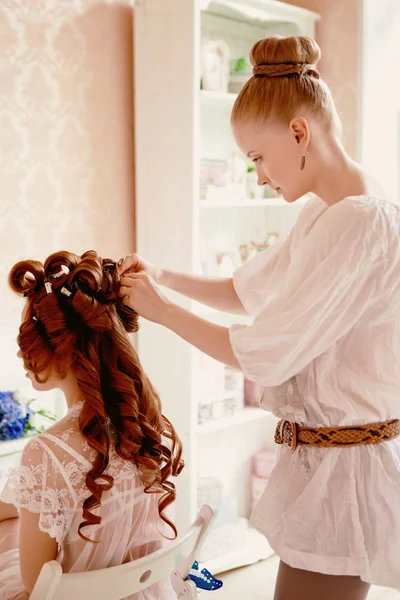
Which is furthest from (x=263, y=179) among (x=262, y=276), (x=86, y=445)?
(x=86, y=445)

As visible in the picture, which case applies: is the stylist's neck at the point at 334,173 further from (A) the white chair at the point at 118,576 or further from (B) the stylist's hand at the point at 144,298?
(A) the white chair at the point at 118,576

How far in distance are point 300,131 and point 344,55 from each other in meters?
1.85

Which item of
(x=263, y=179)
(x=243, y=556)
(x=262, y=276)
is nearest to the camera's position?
(x=263, y=179)

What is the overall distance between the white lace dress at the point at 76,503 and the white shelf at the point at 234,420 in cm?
136

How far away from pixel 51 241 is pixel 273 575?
150 cm

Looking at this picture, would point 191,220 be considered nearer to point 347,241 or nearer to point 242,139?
point 242,139

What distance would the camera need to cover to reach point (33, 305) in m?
1.55

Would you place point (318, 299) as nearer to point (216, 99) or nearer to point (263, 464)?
point (216, 99)

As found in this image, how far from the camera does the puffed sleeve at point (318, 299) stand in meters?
1.44

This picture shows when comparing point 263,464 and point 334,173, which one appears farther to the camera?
point 263,464

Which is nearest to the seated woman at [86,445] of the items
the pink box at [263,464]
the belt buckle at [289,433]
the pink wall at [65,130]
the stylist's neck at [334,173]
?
the belt buckle at [289,433]

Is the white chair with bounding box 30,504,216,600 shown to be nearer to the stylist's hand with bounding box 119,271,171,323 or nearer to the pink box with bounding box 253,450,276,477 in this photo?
the stylist's hand with bounding box 119,271,171,323

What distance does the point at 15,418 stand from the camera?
2150 mm

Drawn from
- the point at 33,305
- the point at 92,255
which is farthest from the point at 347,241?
the point at 33,305
